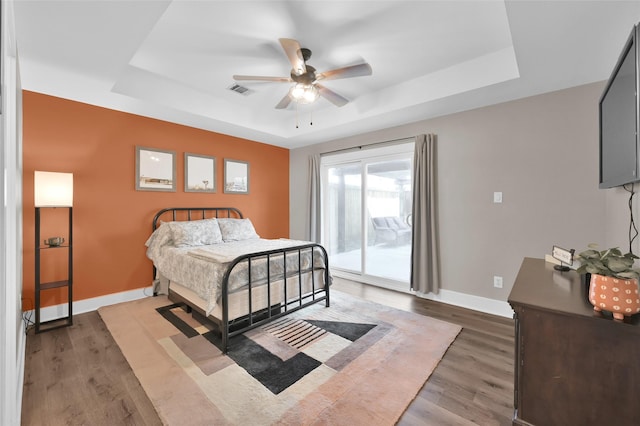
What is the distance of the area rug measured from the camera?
1.65m

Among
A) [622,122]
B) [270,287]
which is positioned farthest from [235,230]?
[622,122]

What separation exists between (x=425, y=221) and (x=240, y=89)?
3014 millimetres

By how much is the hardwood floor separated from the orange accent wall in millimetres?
719

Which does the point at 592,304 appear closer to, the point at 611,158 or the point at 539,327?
the point at 539,327

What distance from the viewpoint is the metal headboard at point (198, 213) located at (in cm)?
375

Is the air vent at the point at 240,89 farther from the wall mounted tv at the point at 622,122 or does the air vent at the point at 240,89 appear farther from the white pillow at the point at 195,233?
the wall mounted tv at the point at 622,122

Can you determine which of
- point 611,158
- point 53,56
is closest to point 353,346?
point 611,158

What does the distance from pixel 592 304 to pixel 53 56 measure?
4184 millimetres

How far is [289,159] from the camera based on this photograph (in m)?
5.59

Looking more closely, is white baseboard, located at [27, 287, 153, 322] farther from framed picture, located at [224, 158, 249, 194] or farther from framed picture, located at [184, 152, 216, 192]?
framed picture, located at [224, 158, 249, 194]

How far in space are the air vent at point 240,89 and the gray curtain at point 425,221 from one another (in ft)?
7.80

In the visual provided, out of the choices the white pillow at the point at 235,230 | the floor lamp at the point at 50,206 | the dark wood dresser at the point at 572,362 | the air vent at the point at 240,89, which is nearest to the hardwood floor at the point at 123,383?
the floor lamp at the point at 50,206

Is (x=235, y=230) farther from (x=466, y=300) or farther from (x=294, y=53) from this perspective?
(x=466, y=300)

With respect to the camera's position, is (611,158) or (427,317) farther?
(427,317)
